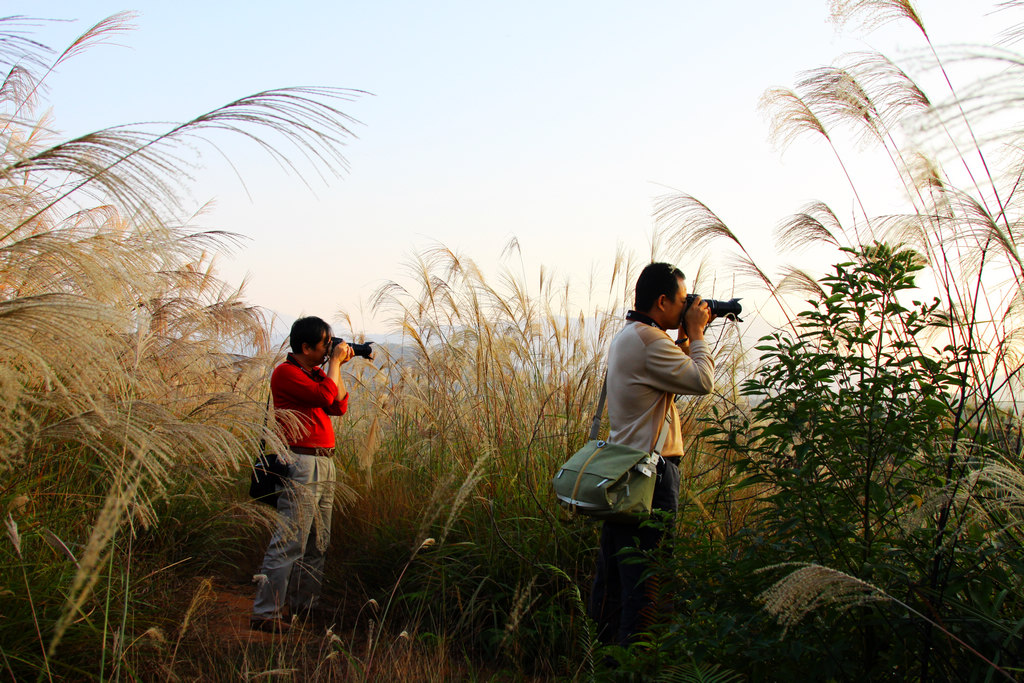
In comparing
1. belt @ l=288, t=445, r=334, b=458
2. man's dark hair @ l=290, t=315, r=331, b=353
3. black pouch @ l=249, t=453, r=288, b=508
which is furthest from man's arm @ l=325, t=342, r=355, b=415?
black pouch @ l=249, t=453, r=288, b=508

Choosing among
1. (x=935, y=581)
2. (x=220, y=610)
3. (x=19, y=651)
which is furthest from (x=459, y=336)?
(x=935, y=581)

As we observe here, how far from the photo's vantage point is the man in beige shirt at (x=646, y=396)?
10.2ft

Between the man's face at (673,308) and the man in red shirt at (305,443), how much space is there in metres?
2.05

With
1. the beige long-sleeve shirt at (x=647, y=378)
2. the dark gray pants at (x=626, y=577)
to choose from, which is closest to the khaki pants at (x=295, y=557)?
the dark gray pants at (x=626, y=577)

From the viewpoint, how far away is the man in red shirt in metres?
4.16

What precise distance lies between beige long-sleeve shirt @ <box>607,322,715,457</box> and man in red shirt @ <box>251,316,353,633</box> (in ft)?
5.99

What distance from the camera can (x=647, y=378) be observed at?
317 cm

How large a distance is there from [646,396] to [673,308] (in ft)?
1.44

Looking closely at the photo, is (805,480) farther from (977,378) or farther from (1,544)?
(1,544)

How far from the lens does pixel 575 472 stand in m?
3.22

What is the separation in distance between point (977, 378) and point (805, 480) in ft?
2.61

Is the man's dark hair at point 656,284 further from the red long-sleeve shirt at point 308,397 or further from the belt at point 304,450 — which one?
the belt at point 304,450

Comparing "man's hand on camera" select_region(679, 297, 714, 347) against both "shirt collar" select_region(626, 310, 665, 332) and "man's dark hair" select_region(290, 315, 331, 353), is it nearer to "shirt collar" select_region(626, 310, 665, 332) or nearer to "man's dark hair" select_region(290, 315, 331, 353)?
"shirt collar" select_region(626, 310, 665, 332)

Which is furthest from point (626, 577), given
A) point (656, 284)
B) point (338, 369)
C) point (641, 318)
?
point (338, 369)
